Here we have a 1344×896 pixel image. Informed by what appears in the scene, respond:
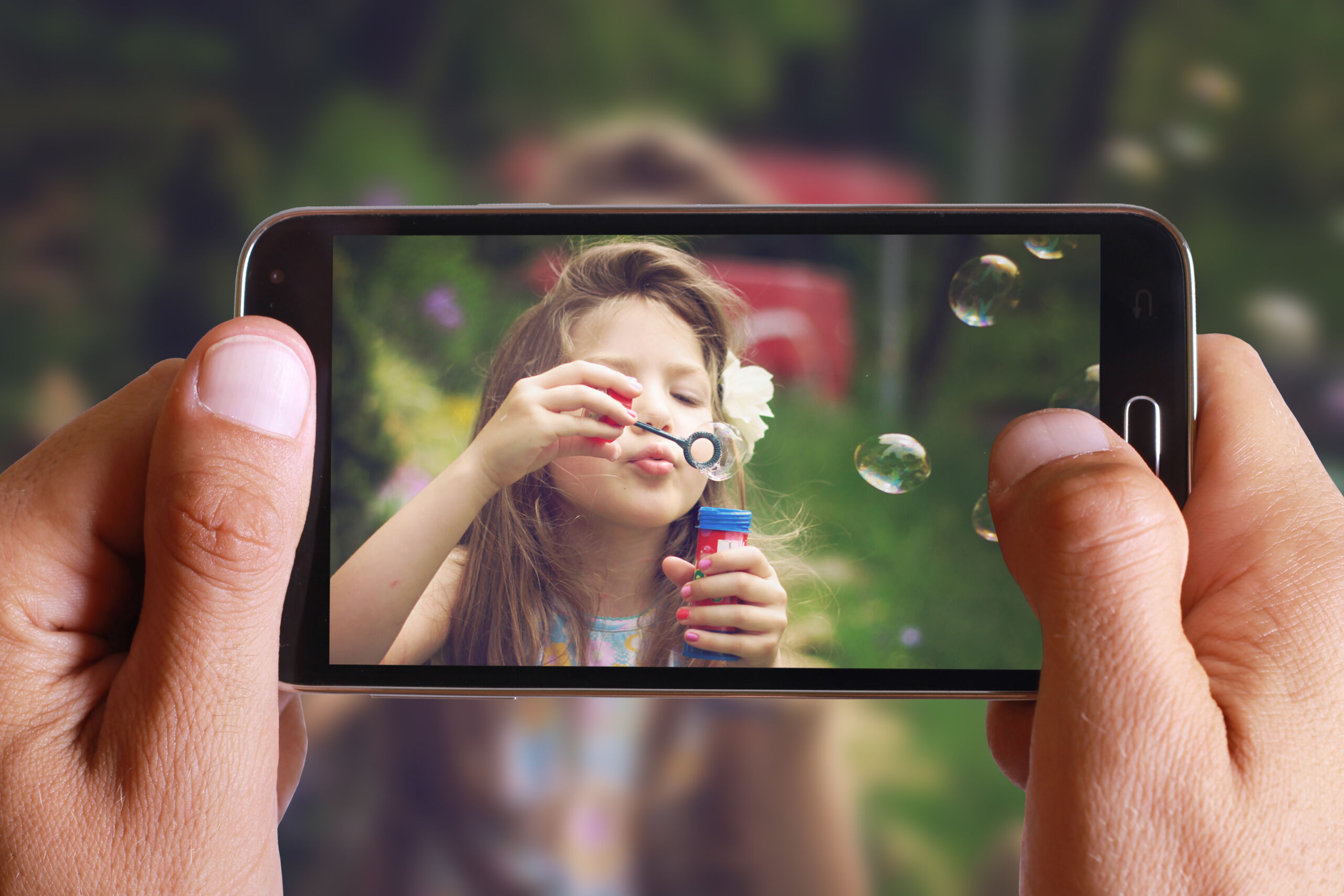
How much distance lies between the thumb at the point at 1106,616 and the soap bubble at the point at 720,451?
192 millimetres

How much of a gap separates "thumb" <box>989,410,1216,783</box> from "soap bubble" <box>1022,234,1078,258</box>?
0.58 feet

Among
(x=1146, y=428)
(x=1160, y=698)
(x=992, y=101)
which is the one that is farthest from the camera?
(x=992, y=101)

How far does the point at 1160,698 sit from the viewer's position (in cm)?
40

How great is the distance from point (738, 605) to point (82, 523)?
16.6 inches

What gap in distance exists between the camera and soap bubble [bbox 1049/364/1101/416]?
532mm

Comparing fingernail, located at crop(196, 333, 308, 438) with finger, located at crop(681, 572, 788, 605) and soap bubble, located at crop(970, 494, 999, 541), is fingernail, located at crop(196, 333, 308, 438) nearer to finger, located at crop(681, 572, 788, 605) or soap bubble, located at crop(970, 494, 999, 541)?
finger, located at crop(681, 572, 788, 605)

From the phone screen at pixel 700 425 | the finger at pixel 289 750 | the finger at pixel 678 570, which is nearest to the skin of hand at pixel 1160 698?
the phone screen at pixel 700 425

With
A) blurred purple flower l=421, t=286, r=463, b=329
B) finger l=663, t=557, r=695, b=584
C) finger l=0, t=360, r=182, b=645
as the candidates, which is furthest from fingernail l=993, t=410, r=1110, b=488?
finger l=0, t=360, r=182, b=645

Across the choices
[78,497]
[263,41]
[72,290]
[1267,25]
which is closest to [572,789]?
[78,497]

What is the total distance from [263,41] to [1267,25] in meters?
1.05

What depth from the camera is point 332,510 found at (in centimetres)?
55

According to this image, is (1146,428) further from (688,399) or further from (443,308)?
(443,308)

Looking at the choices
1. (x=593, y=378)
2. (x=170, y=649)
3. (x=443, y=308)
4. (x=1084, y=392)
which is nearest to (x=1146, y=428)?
(x=1084, y=392)

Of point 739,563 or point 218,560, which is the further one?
point 739,563
